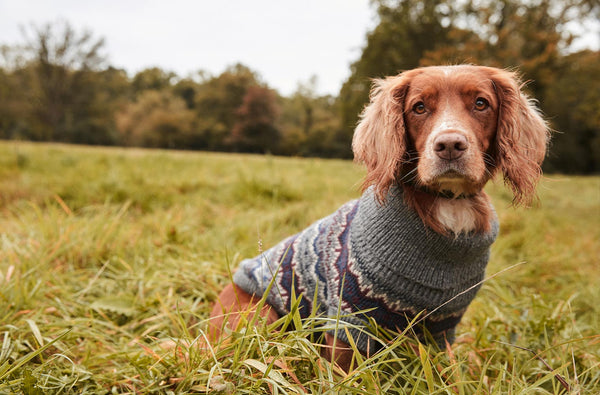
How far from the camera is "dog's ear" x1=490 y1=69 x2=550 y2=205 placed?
5.74 feet

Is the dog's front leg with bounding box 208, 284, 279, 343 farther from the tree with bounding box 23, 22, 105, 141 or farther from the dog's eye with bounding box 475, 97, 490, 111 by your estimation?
the tree with bounding box 23, 22, 105, 141

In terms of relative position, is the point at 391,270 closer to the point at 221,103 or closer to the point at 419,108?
the point at 419,108

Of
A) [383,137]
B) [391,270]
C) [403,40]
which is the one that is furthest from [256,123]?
[391,270]

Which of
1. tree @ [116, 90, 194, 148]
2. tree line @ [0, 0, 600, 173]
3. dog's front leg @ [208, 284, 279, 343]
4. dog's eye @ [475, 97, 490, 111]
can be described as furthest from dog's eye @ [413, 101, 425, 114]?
tree @ [116, 90, 194, 148]

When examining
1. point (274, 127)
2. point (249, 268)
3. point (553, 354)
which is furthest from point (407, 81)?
point (274, 127)

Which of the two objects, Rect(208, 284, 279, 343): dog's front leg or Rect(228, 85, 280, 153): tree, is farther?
Rect(228, 85, 280, 153): tree

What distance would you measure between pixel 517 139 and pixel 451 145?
1.60 ft

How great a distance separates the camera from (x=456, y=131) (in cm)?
156

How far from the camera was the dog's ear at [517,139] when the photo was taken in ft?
5.74

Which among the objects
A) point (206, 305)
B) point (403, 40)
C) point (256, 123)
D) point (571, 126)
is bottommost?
point (206, 305)

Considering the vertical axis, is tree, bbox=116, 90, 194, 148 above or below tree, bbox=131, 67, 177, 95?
below

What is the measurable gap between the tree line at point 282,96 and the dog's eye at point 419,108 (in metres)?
11.8

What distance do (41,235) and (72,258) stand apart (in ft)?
1.11

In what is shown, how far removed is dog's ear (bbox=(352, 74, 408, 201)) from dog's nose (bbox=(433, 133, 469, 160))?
0.23m
